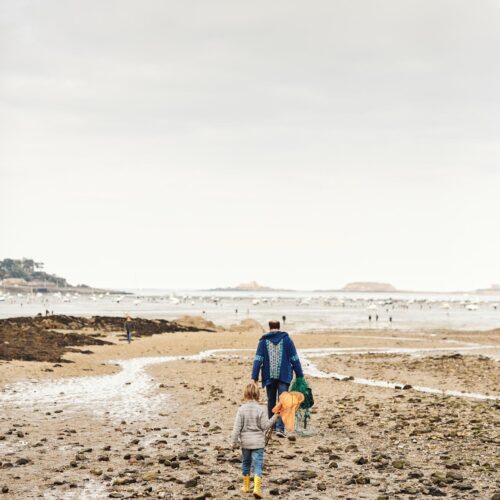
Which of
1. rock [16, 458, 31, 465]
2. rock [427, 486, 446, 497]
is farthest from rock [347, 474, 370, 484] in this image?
rock [16, 458, 31, 465]

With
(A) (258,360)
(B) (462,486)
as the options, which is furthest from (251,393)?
(B) (462,486)

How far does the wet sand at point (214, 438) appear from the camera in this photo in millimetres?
10195

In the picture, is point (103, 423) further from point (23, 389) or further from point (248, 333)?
point (248, 333)

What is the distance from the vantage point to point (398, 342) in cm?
5556

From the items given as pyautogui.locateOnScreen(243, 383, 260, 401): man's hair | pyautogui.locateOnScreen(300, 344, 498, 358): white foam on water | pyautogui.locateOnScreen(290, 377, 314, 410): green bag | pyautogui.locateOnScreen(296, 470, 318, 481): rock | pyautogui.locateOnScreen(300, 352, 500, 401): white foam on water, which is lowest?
pyautogui.locateOnScreen(300, 344, 498, 358): white foam on water

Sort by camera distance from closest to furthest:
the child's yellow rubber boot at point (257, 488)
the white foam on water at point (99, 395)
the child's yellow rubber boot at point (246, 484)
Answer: the child's yellow rubber boot at point (257, 488) → the child's yellow rubber boot at point (246, 484) → the white foam on water at point (99, 395)

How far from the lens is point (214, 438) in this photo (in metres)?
14.1

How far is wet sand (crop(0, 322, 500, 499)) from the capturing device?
10.2 metres

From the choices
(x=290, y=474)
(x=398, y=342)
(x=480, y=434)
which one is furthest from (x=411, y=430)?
(x=398, y=342)

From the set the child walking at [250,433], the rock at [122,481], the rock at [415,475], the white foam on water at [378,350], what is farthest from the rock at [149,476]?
the white foam on water at [378,350]

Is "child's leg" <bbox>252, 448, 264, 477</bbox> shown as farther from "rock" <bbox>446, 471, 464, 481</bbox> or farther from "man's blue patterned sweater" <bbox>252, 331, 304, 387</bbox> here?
"man's blue patterned sweater" <bbox>252, 331, 304, 387</bbox>

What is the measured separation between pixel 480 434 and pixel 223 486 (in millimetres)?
6891

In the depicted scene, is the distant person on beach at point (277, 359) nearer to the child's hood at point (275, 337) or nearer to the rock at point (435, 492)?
the child's hood at point (275, 337)

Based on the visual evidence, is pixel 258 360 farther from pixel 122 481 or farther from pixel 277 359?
pixel 122 481
